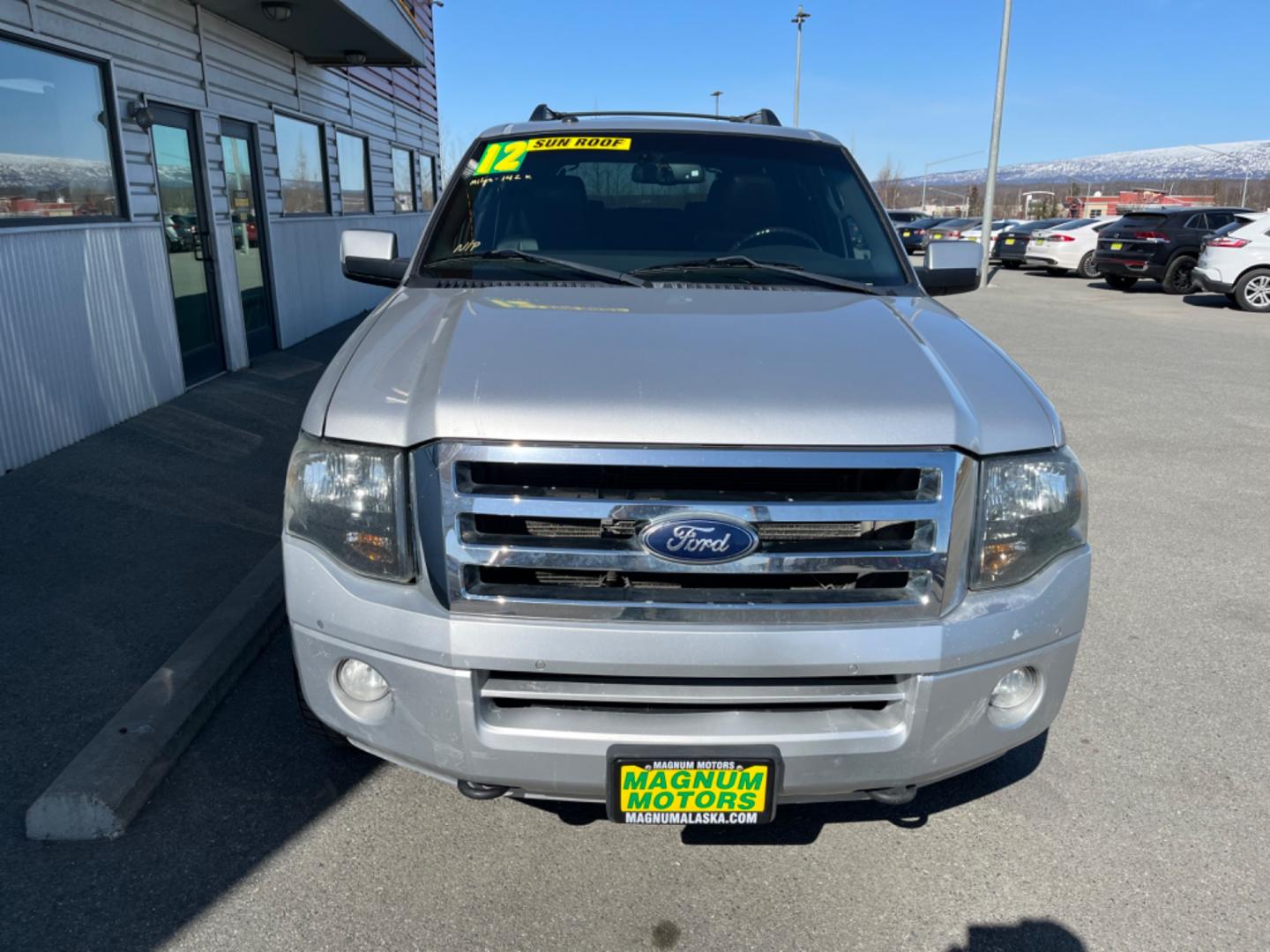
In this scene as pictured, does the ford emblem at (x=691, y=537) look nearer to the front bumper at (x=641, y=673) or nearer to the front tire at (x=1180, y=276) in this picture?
the front bumper at (x=641, y=673)

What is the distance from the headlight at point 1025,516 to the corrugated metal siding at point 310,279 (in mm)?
8360

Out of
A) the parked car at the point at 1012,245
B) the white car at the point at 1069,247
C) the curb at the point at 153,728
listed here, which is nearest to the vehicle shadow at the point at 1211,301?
the white car at the point at 1069,247

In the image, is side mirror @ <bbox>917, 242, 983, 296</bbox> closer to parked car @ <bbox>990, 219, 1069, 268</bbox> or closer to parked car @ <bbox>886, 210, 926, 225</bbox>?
parked car @ <bbox>990, 219, 1069, 268</bbox>

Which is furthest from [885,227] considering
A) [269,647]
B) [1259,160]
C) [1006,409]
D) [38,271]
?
[1259,160]

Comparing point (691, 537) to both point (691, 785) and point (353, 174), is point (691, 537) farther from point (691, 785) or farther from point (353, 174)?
point (353, 174)

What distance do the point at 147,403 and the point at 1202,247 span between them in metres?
18.0

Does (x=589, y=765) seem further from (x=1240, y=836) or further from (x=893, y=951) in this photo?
(x=1240, y=836)

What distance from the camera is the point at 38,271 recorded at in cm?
603

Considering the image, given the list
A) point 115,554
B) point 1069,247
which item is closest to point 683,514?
point 115,554

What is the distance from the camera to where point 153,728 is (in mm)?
2943

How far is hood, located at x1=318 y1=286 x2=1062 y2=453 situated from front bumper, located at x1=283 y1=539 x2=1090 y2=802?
0.41 meters

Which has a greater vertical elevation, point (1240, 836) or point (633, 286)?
point (633, 286)

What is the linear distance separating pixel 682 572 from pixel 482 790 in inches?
29.0

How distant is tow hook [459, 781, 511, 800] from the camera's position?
226cm
